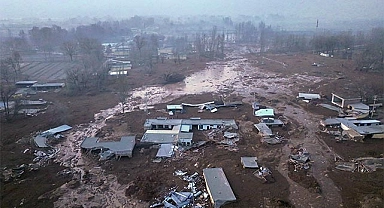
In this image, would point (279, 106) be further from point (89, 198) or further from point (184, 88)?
point (89, 198)

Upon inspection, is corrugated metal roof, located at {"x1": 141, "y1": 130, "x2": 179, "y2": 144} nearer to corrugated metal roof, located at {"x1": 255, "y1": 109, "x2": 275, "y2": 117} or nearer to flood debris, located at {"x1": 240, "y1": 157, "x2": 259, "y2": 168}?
flood debris, located at {"x1": 240, "y1": 157, "x2": 259, "y2": 168}

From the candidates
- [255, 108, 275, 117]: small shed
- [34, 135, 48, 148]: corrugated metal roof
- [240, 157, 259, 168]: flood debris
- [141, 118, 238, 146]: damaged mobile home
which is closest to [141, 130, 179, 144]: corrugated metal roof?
[141, 118, 238, 146]: damaged mobile home

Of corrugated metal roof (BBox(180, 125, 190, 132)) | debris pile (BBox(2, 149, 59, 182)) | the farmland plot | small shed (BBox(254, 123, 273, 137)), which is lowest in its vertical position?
debris pile (BBox(2, 149, 59, 182))

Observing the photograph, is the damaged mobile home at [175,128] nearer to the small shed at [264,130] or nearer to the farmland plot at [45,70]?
the small shed at [264,130]

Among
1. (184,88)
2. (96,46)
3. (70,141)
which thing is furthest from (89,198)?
(96,46)

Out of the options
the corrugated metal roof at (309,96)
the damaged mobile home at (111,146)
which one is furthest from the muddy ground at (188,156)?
the corrugated metal roof at (309,96)

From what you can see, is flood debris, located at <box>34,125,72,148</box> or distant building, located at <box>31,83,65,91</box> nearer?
flood debris, located at <box>34,125,72,148</box>

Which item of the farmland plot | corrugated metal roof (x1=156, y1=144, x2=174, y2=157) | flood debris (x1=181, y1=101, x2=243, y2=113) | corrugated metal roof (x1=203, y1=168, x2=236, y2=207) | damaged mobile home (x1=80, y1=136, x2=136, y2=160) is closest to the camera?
corrugated metal roof (x1=203, y1=168, x2=236, y2=207)

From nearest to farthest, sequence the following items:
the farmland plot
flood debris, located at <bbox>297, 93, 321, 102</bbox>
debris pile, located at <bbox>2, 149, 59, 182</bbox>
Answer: debris pile, located at <bbox>2, 149, 59, 182</bbox>, flood debris, located at <bbox>297, 93, 321, 102</bbox>, the farmland plot

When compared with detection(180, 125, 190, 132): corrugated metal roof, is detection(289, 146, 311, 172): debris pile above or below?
below
